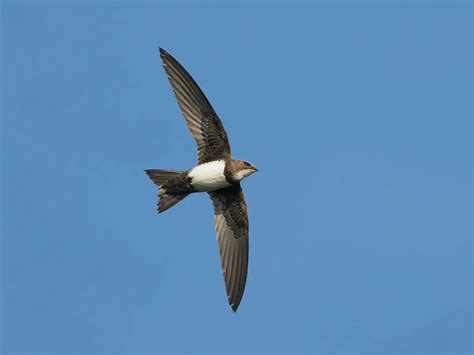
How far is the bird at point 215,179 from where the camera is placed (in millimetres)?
13633

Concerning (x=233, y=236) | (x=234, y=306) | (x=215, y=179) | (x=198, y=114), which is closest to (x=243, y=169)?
(x=215, y=179)

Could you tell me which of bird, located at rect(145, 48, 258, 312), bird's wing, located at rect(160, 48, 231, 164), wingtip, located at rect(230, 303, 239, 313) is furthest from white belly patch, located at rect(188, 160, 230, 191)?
wingtip, located at rect(230, 303, 239, 313)

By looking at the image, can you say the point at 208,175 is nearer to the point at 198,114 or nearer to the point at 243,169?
the point at 243,169

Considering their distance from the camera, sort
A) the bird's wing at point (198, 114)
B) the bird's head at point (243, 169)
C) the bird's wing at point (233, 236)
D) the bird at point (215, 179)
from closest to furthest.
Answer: the bird's head at point (243, 169)
the bird at point (215, 179)
the bird's wing at point (198, 114)
the bird's wing at point (233, 236)

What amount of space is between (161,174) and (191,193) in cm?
51

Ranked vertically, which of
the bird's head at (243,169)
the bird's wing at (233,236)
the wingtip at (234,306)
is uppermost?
the bird's head at (243,169)

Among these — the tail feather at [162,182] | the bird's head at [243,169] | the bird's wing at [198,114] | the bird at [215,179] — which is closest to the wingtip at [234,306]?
the bird at [215,179]

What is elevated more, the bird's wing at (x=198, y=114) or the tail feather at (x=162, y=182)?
the bird's wing at (x=198, y=114)

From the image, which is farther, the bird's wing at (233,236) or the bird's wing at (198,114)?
the bird's wing at (233,236)

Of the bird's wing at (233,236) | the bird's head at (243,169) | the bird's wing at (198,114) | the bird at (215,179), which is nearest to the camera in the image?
the bird's head at (243,169)

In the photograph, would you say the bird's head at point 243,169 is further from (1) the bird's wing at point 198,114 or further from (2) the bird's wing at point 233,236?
(2) the bird's wing at point 233,236

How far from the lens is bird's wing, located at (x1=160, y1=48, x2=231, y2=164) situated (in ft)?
45.2

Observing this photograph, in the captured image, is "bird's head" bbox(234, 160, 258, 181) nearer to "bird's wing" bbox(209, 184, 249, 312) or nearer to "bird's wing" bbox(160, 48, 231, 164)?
"bird's wing" bbox(160, 48, 231, 164)

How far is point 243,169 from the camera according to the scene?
1355 cm
